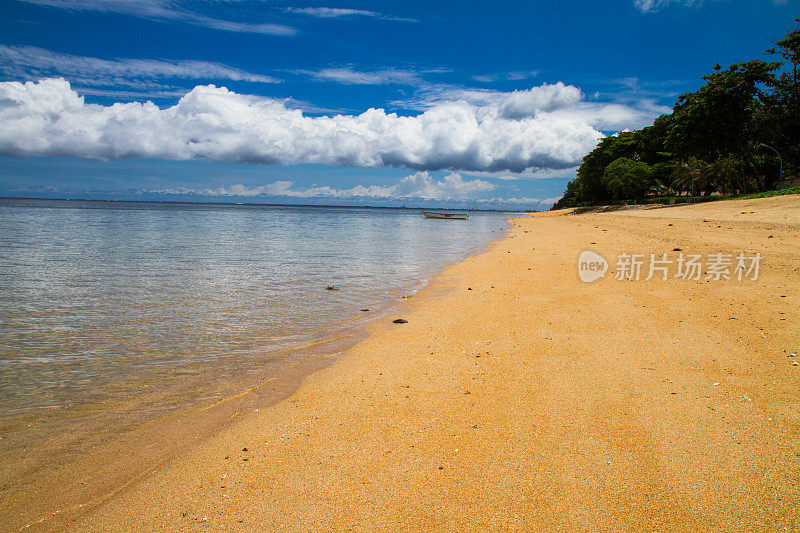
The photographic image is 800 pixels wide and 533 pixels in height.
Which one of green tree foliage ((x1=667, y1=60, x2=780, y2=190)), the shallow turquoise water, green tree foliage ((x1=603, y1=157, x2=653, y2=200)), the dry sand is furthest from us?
green tree foliage ((x1=603, y1=157, x2=653, y2=200))

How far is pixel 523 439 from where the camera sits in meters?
3.98

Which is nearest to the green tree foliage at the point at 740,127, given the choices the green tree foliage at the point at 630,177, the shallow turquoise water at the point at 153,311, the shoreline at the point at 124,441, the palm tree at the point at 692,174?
the palm tree at the point at 692,174

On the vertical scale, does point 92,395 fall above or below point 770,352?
below

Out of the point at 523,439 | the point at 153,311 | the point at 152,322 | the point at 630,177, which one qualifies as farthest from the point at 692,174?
the point at 152,322

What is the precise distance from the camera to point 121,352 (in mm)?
6977

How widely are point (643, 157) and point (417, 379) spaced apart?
8877 centimetres

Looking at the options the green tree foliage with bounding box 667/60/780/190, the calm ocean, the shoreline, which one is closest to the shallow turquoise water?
the calm ocean

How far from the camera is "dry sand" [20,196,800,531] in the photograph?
307 centimetres

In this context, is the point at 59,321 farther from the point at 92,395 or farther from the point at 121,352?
the point at 92,395

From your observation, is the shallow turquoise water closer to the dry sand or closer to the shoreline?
the shoreline

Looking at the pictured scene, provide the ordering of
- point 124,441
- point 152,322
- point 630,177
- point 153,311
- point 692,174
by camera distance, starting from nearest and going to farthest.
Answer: point 124,441 → point 152,322 → point 153,311 → point 692,174 → point 630,177

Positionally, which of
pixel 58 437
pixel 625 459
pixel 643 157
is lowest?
pixel 58 437

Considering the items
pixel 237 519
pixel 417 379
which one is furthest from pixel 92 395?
pixel 417 379

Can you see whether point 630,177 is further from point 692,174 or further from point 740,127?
point 740,127
